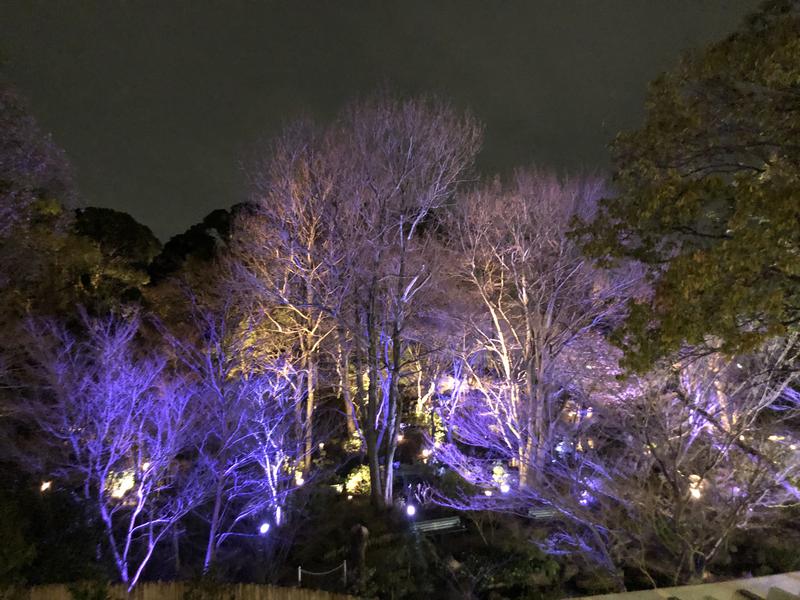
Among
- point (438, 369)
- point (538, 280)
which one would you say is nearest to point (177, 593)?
point (538, 280)

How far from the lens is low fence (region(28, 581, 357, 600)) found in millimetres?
5828

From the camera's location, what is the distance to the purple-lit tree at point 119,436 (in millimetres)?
10023

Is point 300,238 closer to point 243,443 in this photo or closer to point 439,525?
point 243,443

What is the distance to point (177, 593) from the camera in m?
6.12

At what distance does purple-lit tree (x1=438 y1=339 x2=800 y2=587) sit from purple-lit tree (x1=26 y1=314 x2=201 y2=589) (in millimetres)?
6736

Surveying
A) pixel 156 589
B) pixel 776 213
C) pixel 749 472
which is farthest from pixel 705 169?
pixel 156 589

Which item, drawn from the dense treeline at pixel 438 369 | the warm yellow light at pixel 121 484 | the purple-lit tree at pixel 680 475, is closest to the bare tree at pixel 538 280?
the dense treeline at pixel 438 369

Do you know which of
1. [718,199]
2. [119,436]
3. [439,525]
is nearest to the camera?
[718,199]

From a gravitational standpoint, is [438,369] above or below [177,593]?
above

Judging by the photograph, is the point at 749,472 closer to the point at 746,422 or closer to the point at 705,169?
the point at 746,422

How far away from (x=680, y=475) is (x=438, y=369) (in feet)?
34.2

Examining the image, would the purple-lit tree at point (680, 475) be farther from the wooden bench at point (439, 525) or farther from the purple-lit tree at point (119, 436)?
the purple-lit tree at point (119, 436)

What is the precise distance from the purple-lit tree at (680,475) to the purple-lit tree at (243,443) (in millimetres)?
4828

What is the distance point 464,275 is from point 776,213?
11.8 metres
